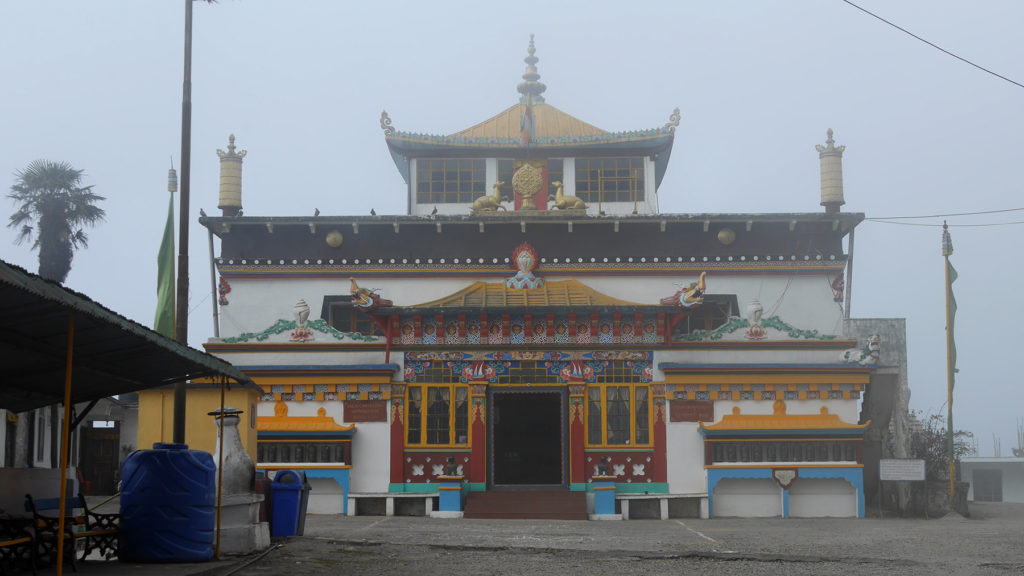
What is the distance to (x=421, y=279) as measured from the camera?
29.1 m

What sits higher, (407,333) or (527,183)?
(527,183)

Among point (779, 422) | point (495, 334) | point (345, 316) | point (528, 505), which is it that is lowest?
point (528, 505)

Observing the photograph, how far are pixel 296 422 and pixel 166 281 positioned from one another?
471cm

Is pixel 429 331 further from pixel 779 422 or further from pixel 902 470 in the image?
pixel 902 470

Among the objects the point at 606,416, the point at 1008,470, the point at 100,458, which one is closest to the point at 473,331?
the point at 606,416

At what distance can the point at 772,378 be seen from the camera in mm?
26625

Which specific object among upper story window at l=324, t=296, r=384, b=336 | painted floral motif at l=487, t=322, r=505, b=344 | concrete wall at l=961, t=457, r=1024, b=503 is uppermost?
upper story window at l=324, t=296, r=384, b=336

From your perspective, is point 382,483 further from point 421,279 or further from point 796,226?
point 796,226

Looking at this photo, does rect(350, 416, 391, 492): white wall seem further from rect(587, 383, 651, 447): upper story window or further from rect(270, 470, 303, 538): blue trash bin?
rect(270, 470, 303, 538): blue trash bin

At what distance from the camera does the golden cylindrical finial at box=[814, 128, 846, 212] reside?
29953mm

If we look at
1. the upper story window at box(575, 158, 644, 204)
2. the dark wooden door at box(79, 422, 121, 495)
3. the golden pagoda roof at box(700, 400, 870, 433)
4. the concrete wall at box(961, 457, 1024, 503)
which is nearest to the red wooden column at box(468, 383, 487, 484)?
the golden pagoda roof at box(700, 400, 870, 433)

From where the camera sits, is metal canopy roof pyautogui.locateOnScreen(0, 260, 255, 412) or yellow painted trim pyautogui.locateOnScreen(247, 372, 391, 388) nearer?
metal canopy roof pyautogui.locateOnScreen(0, 260, 255, 412)

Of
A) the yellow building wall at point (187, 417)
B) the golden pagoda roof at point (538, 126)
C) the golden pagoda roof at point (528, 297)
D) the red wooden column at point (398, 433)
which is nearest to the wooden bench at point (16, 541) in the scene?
the yellow building wall at point (187, 417)

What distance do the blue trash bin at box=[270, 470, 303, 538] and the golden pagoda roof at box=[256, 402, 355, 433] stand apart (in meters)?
7.88
